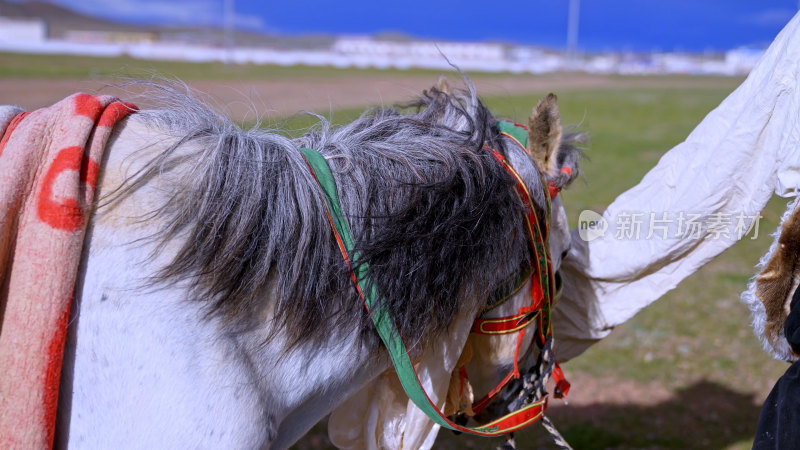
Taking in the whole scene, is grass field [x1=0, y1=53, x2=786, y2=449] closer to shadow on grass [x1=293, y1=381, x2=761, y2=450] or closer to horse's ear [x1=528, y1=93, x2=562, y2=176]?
shadow on grass [x1=293, y1=381, x2=761, y2=450]

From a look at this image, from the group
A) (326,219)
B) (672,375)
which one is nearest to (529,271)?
(326,219)

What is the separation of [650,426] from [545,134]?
2780mm

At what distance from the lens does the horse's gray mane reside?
4.71ft

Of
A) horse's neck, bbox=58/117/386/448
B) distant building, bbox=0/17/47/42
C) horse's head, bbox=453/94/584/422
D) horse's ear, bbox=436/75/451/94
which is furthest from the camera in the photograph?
distant building, bbox=0/17/47/42

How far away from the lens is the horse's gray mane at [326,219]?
144cm

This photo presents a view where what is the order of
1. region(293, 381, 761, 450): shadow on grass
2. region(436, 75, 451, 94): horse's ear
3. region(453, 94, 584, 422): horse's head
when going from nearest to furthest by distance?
region(453, 94, 584, 422): horse's head
region(436, 75, 451, 94): horse's ear
region(293, 381, 761, 450): shadow on grass

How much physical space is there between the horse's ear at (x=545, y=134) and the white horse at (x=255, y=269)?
18 cm

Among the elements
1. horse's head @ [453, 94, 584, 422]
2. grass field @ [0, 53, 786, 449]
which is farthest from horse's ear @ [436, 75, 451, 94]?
horse's head @ [453, 94, 584, 422]

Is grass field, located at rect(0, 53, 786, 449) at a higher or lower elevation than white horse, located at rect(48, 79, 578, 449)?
lower

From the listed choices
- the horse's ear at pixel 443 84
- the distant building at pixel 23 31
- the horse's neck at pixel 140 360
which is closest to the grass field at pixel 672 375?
the horse's ear at pixel 443 84

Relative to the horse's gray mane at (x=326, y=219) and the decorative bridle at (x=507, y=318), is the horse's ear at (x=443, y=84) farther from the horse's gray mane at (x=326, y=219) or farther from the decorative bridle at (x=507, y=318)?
the horse's gray mane at (x=326, y=219)

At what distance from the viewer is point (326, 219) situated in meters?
1.54

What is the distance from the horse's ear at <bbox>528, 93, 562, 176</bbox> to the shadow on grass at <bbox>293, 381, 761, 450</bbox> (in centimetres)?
196

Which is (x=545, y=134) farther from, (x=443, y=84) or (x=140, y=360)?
(x=140, y=360)
